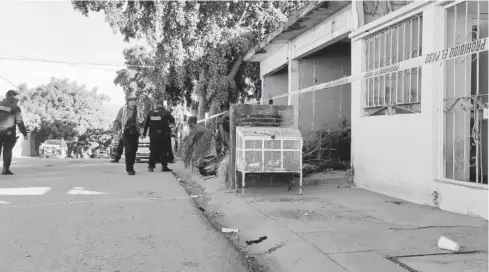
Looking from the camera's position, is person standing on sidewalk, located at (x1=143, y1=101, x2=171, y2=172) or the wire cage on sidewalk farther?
person standing on sidewalk, located at (x1=143, y1=101, x2=171, y2=172)

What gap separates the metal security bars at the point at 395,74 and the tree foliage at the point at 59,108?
40628 millimetres

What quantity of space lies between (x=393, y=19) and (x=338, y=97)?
15.7 feet

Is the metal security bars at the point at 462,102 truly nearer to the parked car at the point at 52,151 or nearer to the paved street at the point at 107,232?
the paved street at the point at 107,232

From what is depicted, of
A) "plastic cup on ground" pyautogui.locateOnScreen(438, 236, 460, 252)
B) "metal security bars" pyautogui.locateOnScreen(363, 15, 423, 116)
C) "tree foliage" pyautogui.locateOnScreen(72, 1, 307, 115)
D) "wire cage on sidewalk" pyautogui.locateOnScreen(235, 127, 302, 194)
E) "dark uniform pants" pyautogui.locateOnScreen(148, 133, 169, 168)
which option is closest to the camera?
"plastic cup on ground" pyautogui.locateOnScreen(438, 236, 460, 252)

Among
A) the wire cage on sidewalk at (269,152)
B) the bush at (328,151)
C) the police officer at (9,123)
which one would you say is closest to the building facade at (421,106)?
the bush at (328,151)

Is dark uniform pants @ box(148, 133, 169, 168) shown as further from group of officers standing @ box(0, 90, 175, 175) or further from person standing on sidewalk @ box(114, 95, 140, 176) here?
person standing on sidewalk @ box(114, 95, 140, 176)

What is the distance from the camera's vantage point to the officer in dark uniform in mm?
11719

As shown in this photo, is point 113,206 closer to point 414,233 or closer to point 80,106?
point 414,233

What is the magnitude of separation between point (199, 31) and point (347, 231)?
15.1 metres

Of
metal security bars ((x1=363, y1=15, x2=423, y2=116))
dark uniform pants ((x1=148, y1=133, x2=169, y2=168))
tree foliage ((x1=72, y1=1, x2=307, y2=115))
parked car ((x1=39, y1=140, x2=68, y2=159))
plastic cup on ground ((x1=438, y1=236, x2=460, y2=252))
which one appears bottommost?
parked car ((x1=39, y1=140, x2=68, y2=159))

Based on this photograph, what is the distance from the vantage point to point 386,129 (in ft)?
22.8

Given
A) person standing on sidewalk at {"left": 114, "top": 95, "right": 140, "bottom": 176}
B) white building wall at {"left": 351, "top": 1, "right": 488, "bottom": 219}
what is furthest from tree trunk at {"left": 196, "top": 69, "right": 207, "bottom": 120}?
white building wall at {"left": 351, "top": 1, "right": 488, "bottom": 219}

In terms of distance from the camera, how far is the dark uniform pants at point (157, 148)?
11.7m

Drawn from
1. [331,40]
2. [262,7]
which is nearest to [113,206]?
[331,40]
